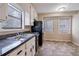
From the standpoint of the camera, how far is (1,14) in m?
1.57

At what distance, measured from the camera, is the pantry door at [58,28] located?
7.68 meters

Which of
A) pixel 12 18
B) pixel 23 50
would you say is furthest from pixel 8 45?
pixel 12 18

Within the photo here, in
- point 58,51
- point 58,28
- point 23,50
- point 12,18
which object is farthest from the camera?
point 58,28

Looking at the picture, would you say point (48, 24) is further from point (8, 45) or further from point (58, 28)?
point (8, 45)

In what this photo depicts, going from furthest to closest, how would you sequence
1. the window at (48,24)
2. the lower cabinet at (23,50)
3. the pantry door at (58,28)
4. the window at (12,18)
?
the window at (48,24), the pantry door at (58,28), the window at (12,18), the lower cabinet at (23,50)

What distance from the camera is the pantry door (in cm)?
768

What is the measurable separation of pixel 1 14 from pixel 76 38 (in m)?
5.87

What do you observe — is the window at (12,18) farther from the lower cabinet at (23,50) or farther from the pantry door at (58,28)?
the pantry door at (58,28)

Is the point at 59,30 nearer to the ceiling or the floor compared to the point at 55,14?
nearer to the floor

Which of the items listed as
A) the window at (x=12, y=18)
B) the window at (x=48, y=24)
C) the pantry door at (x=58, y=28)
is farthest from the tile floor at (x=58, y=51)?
the window at (x=48, y=24)

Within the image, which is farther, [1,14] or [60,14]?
[60,14]

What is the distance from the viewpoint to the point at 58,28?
7.81 meters

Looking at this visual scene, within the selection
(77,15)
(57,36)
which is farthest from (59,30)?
(77,15)

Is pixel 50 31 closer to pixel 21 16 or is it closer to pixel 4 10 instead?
pixel 21 16
